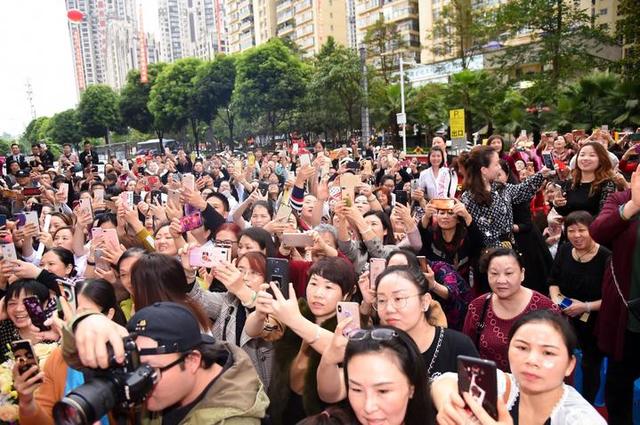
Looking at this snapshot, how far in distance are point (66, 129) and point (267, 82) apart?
33.6 metres

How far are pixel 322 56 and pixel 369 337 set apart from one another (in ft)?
99.8

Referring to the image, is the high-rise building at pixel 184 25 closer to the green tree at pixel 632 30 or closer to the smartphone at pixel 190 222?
the green tree at pixel 632 30

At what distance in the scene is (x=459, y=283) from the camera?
12.9 feet

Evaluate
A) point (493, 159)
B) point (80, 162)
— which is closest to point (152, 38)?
point (80, 162)

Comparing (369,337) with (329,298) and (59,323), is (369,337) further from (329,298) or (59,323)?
(59,323)

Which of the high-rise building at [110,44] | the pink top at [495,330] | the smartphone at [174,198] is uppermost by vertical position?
the high-rise building at [110,44]

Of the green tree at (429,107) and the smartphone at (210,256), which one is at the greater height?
the green tree at (429,107)

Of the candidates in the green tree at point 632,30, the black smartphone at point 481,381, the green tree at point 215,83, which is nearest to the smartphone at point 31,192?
the black smartphone at point 481,381

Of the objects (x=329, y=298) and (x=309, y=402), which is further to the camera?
(x=329, y=298)

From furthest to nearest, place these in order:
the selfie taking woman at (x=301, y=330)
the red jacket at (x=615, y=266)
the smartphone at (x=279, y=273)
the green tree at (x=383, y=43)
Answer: the green tree at (x=383, y=43), the red jacket at (x=615, y=266), the smartphone at (x=279, y=273), the selfie taking woman at (x=301, y=330)

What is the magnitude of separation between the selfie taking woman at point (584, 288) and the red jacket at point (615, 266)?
0.37m

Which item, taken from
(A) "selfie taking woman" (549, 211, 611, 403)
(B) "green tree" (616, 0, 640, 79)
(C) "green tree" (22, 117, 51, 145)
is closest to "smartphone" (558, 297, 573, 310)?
(A) "selfie taking woman" (549, 211, 611, 403)

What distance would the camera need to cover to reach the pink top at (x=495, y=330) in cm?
317

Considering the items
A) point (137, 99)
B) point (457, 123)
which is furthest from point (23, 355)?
point (137, 99)
